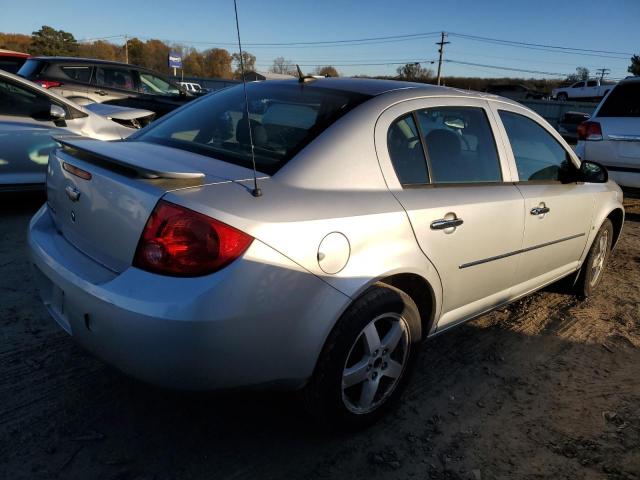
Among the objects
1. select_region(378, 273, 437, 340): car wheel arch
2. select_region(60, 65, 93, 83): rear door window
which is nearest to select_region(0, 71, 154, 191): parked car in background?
select_region(60, 65, 93, 83): rear door window

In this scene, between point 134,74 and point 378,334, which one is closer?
point 378,334

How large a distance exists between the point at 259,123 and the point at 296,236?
0.92 meters

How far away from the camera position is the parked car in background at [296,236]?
6.08 feet

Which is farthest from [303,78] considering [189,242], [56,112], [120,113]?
[120,113]

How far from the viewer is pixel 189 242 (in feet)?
6.11

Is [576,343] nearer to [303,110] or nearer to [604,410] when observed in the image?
[604,410]

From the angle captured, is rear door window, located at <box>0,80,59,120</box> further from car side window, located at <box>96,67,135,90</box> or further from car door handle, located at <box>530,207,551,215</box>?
car door handle, located at <box>530,207,551,215</box>

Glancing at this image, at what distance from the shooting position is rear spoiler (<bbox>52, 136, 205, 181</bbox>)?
1.96 meters

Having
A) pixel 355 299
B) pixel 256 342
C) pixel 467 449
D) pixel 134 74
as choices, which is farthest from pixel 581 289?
pixel 134 74

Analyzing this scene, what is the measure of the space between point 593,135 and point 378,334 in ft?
18.8

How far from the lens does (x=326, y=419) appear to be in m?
2.28

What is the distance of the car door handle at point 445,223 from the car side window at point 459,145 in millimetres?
223

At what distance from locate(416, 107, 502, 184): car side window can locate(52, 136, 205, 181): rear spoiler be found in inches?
49.3

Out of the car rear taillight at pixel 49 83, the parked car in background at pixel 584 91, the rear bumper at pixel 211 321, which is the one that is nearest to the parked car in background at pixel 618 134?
the rear bumper at pixel 211 321
